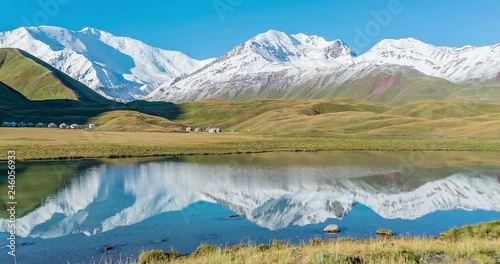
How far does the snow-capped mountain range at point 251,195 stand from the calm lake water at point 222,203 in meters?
0.15

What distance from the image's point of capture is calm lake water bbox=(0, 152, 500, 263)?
126 feet

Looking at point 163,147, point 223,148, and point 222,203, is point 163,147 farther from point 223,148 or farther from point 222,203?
point 222,203

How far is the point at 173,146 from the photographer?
126 metres

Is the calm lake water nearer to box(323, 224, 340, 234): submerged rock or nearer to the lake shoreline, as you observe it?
box(323, 224, 340, 234): submerged rock

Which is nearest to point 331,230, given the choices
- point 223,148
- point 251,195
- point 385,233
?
point 385,233

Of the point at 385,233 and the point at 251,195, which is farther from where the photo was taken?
the point at 251,195

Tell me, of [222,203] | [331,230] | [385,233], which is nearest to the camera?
[385,233]

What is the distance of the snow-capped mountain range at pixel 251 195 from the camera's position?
4553 centimetres

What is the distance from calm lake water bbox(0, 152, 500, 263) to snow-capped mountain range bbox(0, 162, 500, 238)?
148mm

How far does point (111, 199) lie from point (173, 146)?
70605 millimetres

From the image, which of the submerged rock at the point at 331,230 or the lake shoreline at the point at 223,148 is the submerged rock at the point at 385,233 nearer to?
the submerged rock at the point at 331,230

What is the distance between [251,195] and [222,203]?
594cm

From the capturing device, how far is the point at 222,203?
179ft

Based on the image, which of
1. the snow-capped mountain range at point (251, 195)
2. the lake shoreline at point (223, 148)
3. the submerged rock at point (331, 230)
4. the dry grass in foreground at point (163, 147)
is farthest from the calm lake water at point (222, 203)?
the dry grass in foreground at point (163, 147)
